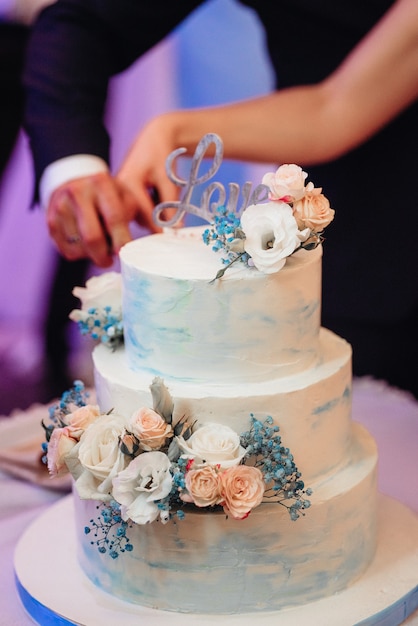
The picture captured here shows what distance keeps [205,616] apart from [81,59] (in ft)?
8.38

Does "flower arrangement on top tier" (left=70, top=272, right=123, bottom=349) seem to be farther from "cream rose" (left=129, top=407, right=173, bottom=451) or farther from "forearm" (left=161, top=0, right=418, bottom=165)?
"forearm" (left=161, top=0, right=418, bottom=165)

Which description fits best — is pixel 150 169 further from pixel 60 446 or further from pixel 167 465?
pixel 167 465

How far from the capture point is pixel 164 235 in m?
2.57

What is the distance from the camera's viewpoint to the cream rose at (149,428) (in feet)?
6.78

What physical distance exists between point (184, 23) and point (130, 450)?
246 cm

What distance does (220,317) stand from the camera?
2.17 m

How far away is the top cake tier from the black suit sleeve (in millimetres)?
1702

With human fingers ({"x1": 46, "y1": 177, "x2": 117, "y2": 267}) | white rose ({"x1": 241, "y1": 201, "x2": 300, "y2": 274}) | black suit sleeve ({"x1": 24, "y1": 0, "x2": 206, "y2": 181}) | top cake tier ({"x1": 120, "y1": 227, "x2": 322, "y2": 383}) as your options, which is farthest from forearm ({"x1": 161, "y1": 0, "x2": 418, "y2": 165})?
white rose ({"x1": 241, "y1": 201, "x2": 300, "y2": 274})

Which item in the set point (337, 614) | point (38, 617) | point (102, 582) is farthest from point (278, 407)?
point (38, 617)

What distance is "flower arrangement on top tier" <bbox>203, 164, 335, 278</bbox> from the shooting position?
6.95ft

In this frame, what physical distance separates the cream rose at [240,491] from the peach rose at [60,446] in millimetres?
405

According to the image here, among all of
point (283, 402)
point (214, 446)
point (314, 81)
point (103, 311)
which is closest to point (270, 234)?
point (283, 402)

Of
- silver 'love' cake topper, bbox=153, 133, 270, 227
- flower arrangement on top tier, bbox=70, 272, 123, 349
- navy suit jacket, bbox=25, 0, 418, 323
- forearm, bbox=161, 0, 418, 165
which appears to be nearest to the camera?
silver 'love' cake topper, bbox=153, 133, 270, 227

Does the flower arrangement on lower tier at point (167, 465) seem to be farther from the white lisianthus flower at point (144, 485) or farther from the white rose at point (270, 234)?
the white rose at point (270, 234)
